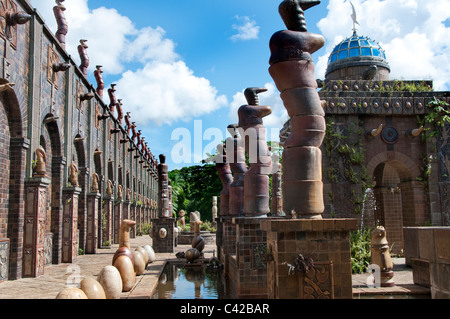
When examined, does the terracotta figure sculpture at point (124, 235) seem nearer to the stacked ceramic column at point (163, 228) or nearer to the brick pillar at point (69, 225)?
the brick pillar at point (69, 225)

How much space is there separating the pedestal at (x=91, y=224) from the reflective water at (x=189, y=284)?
602cm

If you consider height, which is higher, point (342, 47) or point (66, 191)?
point (342, 47)

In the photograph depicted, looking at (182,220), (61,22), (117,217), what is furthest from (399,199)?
(182,220)

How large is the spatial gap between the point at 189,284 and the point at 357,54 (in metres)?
13.1

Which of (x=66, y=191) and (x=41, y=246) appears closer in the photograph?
(x=41, y=246)

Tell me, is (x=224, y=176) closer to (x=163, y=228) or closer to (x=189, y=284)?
(x=189, y=284)

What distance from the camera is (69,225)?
1507 cm

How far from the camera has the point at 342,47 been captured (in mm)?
19656

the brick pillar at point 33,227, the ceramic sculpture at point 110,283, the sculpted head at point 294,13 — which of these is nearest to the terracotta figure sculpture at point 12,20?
the brick pillar at point 33,227

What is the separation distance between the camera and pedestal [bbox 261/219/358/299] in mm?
5570

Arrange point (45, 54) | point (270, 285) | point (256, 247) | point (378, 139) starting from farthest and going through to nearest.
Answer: point (378, 139)
point (45, 54)
point (256, 247)
point (270, 285)

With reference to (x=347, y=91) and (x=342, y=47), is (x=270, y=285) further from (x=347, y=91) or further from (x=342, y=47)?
(x=342, y=47)
